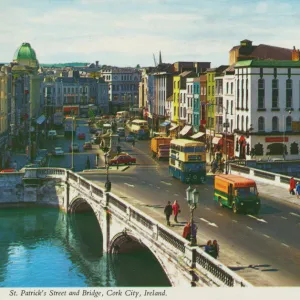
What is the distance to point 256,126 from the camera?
78188 millimetres

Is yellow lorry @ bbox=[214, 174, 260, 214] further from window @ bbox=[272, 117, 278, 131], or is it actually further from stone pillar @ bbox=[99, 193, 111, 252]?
window @ bbox=[272, 117, 278, 131]

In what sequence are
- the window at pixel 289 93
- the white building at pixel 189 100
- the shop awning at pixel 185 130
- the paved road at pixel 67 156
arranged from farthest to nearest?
the white building at pixel 189 100
the shop awning at pixel 185 130
the paved road at pixel 67 156
the window at pixel 289 93

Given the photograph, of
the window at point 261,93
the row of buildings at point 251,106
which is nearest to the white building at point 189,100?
the row of buildings at point 251,106

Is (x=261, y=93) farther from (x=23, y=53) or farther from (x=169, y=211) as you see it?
(x=23, y=53)

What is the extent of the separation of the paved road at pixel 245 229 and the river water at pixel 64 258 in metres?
3.49

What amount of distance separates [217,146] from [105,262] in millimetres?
44704

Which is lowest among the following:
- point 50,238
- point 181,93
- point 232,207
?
point 50,238

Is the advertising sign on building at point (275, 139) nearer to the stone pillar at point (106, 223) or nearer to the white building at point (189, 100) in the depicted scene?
the white building at point (189, 100)

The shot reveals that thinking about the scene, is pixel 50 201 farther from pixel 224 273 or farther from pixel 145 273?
pixel 224 273

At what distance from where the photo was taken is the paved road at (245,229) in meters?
30.0

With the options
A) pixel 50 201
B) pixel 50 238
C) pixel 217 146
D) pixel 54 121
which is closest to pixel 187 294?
pixel 50 238

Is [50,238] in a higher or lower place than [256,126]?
lower

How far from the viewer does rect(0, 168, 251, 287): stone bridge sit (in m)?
27.3

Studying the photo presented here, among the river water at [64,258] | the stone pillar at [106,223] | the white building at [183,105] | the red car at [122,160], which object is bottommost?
the river water at [64,258]
